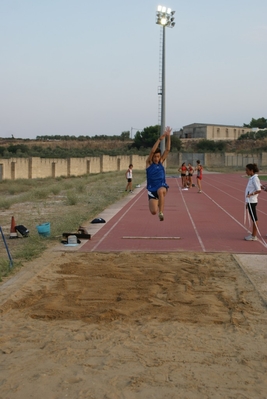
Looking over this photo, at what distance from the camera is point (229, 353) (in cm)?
579

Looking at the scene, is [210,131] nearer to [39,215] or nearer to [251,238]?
[39,215]

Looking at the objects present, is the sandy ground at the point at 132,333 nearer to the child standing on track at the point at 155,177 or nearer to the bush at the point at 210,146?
the child standing on track at the point at 155,177

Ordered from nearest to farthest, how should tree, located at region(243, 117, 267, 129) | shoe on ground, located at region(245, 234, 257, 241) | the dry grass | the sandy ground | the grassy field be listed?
the sandy ground → the grassy field → the dry grass → shoe on ground, located at region(245, 234, 257, 241) → tree, located at region(243, 117, 267, 129)

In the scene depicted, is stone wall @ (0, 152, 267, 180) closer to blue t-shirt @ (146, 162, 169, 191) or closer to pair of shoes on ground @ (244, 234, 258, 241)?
pair of shoes on ground @ (244, 234, 258, 241)

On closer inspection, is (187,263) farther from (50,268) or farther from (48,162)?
(48,162)

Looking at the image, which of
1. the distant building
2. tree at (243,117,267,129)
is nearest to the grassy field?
the distant building

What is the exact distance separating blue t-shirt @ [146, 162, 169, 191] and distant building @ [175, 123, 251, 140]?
122922 mm

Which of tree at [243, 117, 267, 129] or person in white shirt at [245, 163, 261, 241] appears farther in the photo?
tree at [243, 117, 267, 129]

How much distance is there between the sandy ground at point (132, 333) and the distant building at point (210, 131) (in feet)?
411

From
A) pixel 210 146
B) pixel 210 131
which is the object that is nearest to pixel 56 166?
pixel 210 146

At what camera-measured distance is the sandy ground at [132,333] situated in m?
4.95

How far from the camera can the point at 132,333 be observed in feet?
21.1

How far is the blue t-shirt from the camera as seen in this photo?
11.3 meters

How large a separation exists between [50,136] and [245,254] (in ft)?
504
